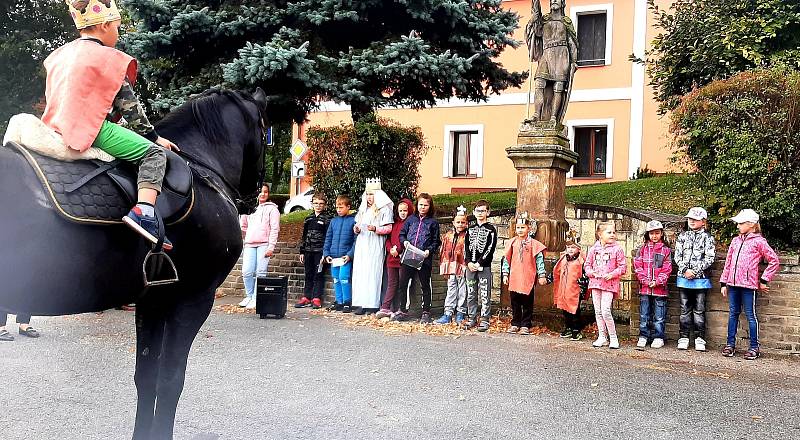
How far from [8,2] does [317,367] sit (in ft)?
57.3

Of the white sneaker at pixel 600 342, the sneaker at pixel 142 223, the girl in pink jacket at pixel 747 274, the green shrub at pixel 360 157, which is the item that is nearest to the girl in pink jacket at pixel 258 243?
the green shrub at pixel 360 157

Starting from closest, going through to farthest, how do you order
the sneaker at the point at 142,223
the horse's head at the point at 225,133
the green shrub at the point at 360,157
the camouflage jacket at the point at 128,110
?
1. the sneaker at the point at 142,223
2. the camouflage jacket at the point at 128,110
3. the horse's head at the point at 225,133
4. the green shrub at the point at 360,157

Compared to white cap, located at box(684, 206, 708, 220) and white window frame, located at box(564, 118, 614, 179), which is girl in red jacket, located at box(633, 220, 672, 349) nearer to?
white cap, located at box(684, 206, 708, 220)

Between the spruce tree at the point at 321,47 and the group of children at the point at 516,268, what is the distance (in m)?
2.22

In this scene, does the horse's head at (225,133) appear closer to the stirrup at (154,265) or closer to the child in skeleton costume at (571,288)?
the stirrup at (154,265)

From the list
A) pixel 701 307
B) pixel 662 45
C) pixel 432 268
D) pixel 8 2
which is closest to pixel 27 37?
pixel 8 2

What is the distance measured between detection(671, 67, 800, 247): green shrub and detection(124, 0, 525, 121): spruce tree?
14.8ft

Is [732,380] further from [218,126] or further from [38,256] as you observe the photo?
[38,256]

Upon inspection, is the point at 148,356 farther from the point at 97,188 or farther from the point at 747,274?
the point at 747,274

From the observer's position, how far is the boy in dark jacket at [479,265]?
10172 millimetres

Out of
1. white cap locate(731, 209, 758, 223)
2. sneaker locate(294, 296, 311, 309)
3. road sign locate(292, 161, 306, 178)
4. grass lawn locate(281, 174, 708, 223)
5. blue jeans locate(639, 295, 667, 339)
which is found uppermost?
road sign locate(292, 161, 306, 178)

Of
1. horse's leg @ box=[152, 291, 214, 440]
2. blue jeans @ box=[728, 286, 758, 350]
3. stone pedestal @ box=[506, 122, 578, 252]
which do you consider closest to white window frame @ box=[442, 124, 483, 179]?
stone pedestal @ box=[506, 122, 578, 252]

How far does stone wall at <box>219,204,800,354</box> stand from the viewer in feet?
28.1

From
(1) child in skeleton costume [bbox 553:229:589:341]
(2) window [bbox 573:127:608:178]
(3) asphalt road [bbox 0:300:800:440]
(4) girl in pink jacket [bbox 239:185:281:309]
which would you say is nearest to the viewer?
(3) asphalt road [bbox 0:300:800:440]
